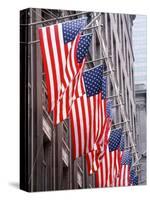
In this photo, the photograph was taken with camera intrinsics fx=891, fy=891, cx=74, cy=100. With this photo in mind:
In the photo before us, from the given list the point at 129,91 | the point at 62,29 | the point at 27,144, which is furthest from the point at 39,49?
the point at 129,91

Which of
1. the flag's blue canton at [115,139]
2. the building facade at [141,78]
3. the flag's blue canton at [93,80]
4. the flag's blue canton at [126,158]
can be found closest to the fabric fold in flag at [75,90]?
the flag's blue canton at [93,80]

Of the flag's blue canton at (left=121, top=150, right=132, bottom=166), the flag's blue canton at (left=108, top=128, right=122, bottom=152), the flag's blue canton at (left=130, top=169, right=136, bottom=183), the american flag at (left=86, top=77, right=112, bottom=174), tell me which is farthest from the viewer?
the flag's blue canton at (left=121, top=150, right=132, bottom=166)

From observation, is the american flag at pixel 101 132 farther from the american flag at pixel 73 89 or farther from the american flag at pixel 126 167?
the american flag at pixel 126 167

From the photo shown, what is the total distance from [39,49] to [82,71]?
1614 mm

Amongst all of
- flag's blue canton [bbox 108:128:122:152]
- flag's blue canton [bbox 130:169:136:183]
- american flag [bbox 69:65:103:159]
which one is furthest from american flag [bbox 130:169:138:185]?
american flag [bbox 69:65:103:159]

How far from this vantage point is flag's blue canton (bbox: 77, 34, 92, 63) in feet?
76.3

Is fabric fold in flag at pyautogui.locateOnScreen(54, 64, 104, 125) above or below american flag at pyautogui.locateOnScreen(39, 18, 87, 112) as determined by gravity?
below

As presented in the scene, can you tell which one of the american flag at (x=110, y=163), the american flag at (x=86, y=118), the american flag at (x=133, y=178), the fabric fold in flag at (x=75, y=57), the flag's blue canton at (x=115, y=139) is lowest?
the american flag at (x=133, y=178)

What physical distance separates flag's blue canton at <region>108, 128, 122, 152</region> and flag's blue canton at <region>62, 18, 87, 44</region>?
303 centimetres

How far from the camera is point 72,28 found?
23031 mm

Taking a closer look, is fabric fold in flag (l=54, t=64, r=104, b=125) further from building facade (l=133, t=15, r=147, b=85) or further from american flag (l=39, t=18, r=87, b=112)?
building facade (l=133, t=15, r=147, b=85)

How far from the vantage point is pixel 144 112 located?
25078 millimetres

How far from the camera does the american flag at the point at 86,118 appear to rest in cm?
2320

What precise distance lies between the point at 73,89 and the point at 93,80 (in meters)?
0.92
